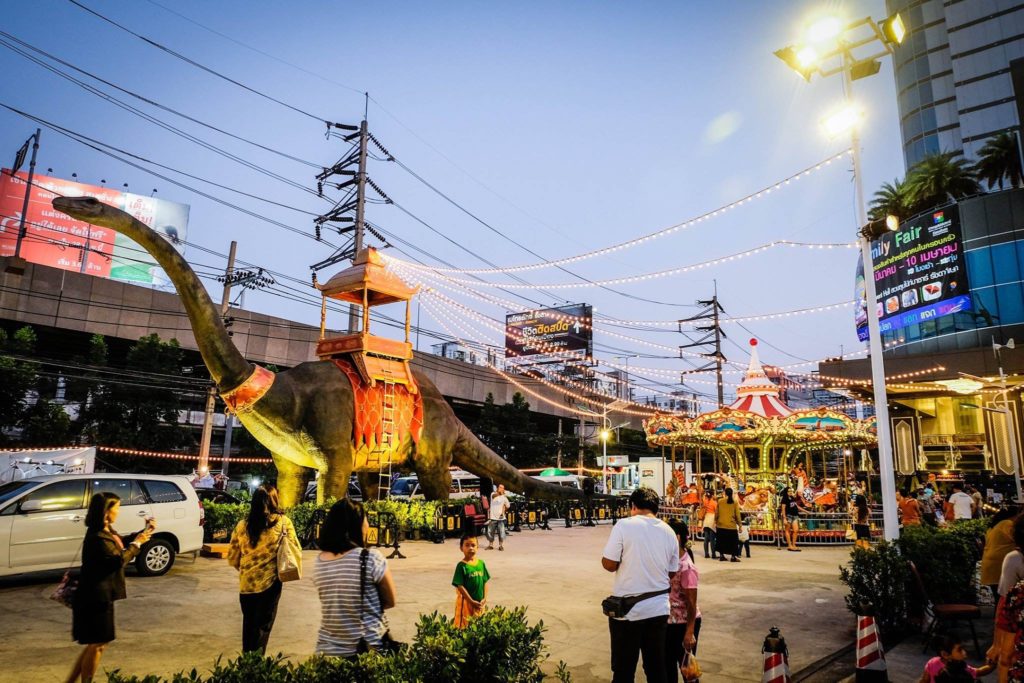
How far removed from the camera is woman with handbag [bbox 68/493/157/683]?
4723mm

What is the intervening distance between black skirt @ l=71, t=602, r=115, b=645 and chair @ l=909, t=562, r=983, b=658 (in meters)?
7.71

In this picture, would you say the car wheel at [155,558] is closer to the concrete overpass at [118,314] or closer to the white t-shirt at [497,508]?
the white t-shirt at [497,508]

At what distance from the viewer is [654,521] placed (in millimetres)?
4672

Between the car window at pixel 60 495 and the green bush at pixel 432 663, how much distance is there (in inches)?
273

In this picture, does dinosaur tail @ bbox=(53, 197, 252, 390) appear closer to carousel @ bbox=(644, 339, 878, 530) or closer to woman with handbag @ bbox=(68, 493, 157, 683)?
woman with handbag @ bbox=(68, 493, 157, 683)

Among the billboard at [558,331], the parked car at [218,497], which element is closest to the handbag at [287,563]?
the parked car at [218,497]

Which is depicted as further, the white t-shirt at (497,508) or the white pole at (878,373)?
the white t-shirt at (497,508)

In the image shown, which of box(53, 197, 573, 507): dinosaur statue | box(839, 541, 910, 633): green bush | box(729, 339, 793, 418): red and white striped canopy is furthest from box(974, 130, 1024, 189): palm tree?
box(839, 541, 910, 633): green bush

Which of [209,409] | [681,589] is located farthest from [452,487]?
[681,589]

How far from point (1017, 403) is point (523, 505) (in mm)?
25863

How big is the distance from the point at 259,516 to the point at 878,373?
8902mm

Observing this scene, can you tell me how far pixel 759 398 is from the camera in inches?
819

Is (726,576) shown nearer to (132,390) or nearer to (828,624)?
(828,624)

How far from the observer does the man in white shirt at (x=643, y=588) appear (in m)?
4.49
